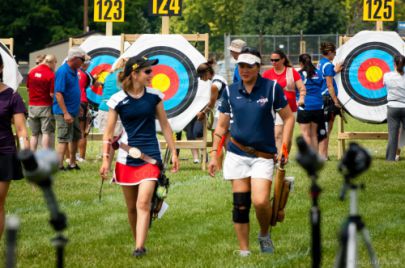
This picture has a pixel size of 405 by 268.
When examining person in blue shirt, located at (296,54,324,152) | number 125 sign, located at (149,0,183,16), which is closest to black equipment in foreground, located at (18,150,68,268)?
person in blue shirt, located at (296,54,324,152)

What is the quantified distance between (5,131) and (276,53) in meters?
6.51

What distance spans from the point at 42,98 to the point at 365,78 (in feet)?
21.1

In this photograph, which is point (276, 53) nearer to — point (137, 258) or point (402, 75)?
point (402, 75)

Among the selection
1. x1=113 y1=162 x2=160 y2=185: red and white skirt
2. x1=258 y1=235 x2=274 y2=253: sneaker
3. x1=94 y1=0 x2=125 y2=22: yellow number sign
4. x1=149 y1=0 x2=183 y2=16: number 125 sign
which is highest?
x1=94 y1=0 x2=125 y2=22: yellow number sign

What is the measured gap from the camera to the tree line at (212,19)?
263ft

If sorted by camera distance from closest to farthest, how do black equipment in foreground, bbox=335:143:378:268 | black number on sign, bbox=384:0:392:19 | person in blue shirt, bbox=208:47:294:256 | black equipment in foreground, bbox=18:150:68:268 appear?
black equipment in foreground, bbox=18:150:68:268 < black equipment in foreground, bbox=335:143:378:268 < person in blue shirt, bbox=208:47:294:256 < black number on sign, bbox=384:0:392:19

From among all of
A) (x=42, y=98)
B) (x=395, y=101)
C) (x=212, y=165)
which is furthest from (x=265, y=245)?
(x=395, y=101)

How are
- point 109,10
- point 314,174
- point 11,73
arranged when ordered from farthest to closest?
point 109,10 → point 11,73 → point 314,174

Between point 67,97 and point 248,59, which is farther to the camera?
point 67,97

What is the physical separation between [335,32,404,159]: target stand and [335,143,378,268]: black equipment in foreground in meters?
15.8

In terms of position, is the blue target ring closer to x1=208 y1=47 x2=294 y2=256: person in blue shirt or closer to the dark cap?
x1=208 y1=47 x2=294 y2=256: person in blue shirt

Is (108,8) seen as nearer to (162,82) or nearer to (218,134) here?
(162,82)

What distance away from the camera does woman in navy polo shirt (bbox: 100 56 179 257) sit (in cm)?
927

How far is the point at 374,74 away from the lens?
Result: 20.6 meters
